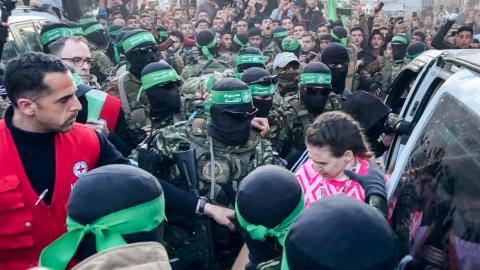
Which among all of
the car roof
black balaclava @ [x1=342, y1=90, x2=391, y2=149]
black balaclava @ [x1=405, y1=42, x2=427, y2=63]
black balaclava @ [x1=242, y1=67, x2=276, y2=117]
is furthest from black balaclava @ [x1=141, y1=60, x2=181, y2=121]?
black balaclava @ [x1=405, y1=42, x2=427, y2=63]

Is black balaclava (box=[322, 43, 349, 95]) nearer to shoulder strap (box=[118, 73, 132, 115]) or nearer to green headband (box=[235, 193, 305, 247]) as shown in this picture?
shoulder strap (box=[118, 73, 132, 115])

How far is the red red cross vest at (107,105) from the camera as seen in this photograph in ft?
11.6

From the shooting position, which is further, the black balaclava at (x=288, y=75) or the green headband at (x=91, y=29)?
the green headband at (x=91, y=29)

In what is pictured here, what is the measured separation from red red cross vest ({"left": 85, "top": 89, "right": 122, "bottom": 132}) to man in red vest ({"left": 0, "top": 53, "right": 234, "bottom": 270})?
42.7 inches

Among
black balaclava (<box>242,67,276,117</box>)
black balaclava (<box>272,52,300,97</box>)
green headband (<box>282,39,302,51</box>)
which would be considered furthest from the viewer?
green headband (<box>282,39,302,51</box>)

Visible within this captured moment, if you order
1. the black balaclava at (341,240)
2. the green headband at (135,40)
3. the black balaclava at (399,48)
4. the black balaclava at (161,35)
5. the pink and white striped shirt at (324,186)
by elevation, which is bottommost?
the black balaclava at (161,35)

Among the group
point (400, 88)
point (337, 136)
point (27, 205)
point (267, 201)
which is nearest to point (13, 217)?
point (27, 205)

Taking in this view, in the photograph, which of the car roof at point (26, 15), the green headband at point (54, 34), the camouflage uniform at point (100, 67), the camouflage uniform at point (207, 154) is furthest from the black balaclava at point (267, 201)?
the car roof at point (26, 15)

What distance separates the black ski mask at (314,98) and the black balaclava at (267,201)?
2845mm

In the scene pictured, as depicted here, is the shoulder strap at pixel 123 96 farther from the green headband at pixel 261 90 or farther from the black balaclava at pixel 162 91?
the green headband at pixel 261 90

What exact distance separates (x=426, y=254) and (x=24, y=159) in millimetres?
1753

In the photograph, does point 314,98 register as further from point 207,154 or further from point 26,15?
point 26,15

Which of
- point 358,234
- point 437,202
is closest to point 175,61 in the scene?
point 437,202

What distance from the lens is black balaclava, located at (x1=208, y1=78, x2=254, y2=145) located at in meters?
3.24
